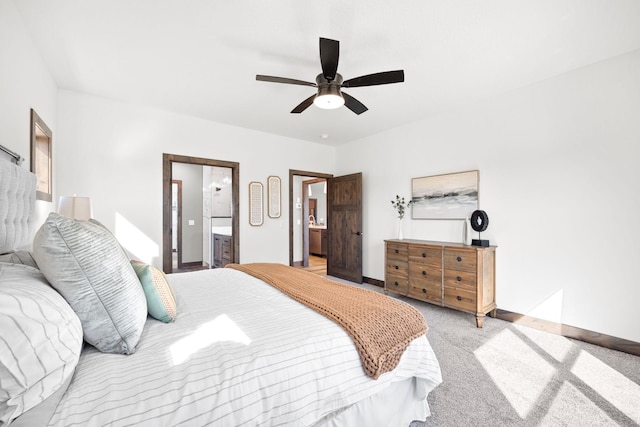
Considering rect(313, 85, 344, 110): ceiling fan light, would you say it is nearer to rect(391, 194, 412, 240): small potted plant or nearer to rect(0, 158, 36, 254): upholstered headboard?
rect(0, 158, 36, 254): upholstered headboard

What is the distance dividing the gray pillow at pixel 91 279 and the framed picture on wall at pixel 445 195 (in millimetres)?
3662

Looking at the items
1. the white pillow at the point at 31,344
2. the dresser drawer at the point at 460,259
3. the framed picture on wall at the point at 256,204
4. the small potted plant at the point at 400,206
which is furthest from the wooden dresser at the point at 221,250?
the white pillow at the point at 31,344

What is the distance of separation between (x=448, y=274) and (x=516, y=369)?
4.10ft

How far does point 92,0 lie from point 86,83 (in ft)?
5.25

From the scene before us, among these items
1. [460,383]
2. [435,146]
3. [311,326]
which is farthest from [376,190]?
[311,326]

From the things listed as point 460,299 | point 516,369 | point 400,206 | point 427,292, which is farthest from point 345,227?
point 516,369

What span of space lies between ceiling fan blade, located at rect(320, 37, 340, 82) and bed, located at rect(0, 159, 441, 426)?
1.69 meters

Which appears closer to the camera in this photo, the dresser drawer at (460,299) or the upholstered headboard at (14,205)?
the upholstered headboard at (14,205)

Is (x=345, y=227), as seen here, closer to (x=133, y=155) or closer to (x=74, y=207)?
(x=133, y=155)

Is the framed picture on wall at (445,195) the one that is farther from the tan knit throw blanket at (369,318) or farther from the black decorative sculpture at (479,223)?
the tan knit throw blanket at (369,318)

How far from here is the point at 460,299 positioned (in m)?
3.23

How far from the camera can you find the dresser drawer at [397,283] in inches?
152

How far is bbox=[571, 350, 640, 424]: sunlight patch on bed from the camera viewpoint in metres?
1.80

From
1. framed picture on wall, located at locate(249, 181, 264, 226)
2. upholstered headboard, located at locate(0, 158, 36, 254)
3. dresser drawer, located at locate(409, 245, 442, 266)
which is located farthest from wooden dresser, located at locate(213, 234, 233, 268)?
upholstered headboard, located at locate(0, 158, 36, 254)
